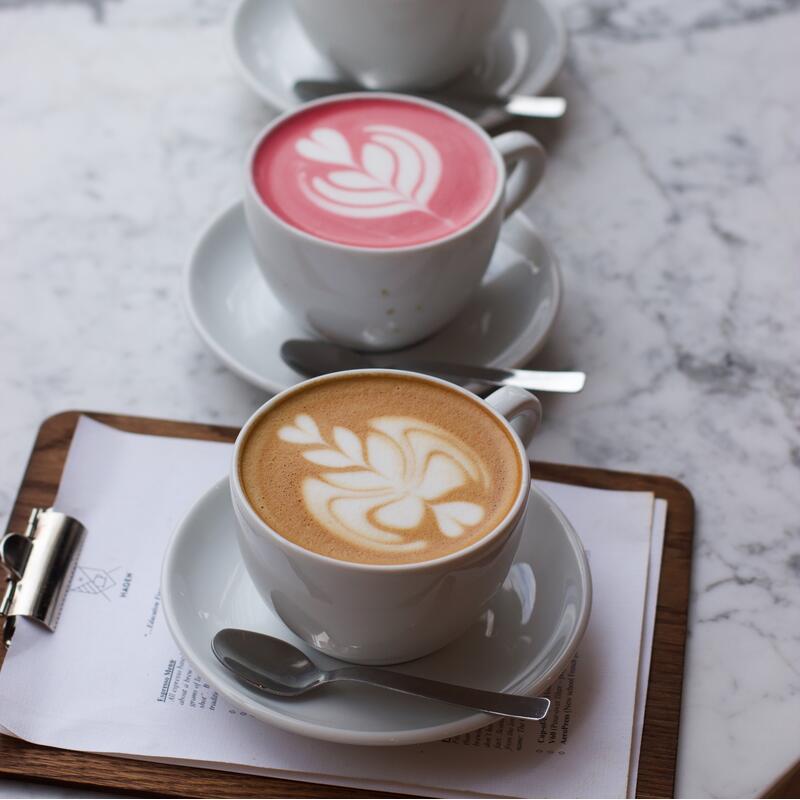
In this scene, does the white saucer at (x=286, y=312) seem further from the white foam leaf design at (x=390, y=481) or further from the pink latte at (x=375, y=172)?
the white foam leaf design at (x=390, y=481)

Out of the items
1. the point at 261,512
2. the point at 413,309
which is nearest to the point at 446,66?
the point at 413,309

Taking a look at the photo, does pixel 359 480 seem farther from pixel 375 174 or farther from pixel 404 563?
pixel 375 174

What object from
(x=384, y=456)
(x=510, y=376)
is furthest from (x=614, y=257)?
(x=384, y=456)

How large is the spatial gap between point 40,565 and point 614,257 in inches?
26.4

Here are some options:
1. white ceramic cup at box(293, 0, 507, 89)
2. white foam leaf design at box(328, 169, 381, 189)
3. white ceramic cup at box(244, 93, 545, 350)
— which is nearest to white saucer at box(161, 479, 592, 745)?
white ceramic cup at box(244, 93, 545, 350)

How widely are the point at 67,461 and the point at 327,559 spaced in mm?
350

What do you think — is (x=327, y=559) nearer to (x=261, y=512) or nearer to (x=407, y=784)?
(x=261, y=512)

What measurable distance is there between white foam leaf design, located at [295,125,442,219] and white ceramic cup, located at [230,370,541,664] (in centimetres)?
30

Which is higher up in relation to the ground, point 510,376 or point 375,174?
point 375,174

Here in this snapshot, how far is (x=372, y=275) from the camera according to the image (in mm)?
979

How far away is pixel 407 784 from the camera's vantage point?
768 mm

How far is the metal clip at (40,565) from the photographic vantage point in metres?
0.85

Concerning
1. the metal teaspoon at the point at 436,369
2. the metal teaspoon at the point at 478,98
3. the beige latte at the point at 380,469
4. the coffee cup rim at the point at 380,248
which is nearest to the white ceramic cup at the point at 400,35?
the metal teaspoon at the point at 478,98

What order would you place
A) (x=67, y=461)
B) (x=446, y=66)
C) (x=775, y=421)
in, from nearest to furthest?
(x=67, y=461) < (x=775, y=421) < (x=446, y=66)
